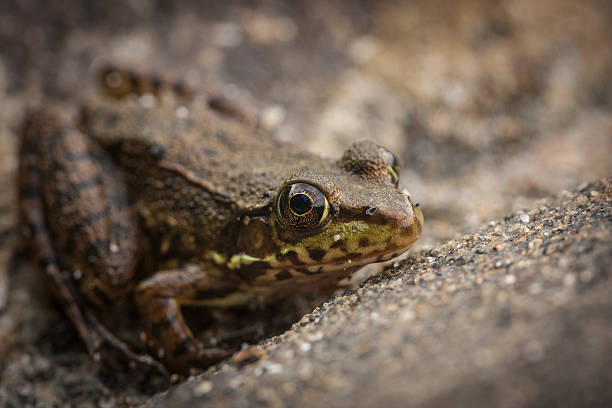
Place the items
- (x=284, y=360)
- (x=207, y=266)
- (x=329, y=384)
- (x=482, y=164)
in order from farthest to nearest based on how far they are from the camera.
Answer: (x=482, y=164), (x=207, y=266), (x=284, y=360), (x=329, y=384)

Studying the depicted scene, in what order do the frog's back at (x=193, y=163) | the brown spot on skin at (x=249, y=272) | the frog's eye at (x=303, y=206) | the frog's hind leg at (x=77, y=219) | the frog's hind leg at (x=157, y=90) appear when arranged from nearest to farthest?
the frog's eye at (x=303, y=206), the brown spot on skin at (x=249, y=272), the frog's back at (x=193, y=163), the frog's hind leg at (x=77, y=219), the frog's hind leg at (x=157, y=90)

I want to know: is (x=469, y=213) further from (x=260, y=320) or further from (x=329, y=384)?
(x=329, y=384)

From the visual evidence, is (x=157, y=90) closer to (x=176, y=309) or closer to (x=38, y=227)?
(x=38, y=227)

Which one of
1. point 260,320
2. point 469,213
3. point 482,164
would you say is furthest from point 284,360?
point 482,164

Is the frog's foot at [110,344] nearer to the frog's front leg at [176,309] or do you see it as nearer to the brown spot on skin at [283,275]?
the frog's front leg at [176,309]

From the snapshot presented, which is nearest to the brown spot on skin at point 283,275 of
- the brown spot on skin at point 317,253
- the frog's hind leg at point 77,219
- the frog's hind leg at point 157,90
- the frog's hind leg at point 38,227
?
the brown spot on skin at point 317,253
